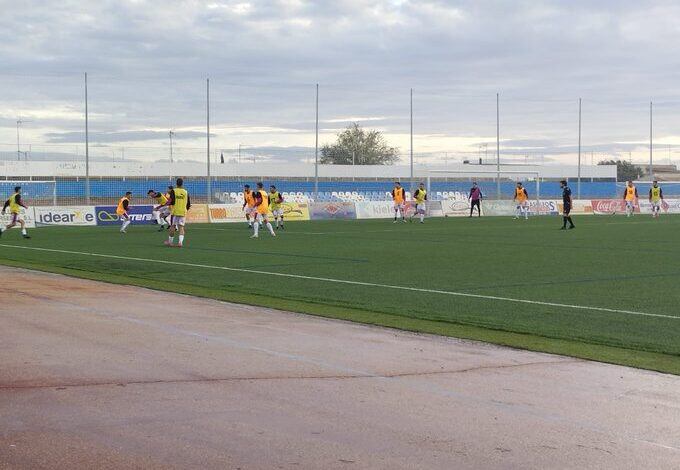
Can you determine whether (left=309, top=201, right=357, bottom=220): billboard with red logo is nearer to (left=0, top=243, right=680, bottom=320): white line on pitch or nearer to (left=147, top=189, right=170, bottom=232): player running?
(left=147, top=189, right=170, bottom=232): player running

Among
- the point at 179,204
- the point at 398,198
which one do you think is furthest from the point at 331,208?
the point at 179,204

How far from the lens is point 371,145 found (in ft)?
432

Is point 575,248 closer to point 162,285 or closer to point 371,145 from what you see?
point 162,285

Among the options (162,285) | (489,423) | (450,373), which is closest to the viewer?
(489,423)

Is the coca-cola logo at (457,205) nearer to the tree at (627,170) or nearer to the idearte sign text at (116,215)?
the idearte sign text at (116,215)

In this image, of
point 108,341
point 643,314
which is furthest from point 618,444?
point 643,314

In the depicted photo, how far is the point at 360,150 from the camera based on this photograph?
131375mm

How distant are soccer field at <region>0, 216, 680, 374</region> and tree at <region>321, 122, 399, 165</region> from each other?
98207 mm

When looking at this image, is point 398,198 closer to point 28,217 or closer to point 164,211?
point 164,211

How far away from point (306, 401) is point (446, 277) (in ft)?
35.0

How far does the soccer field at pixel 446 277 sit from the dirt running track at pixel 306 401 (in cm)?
129

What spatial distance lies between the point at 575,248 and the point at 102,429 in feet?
69.4

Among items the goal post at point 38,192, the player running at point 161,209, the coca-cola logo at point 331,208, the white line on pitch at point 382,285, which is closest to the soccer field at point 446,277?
the white line on pitch at point 382,285

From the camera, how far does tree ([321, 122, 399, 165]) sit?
131 m
